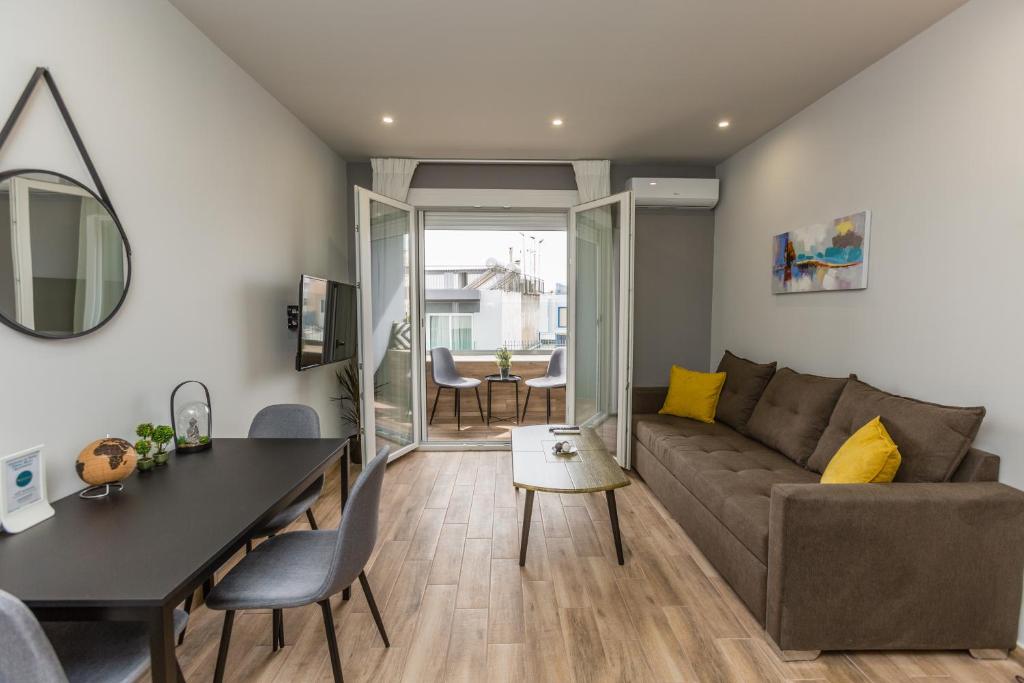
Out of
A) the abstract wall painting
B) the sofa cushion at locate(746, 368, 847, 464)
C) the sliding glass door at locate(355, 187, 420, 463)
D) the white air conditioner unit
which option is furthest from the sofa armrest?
the white air conditioner unit

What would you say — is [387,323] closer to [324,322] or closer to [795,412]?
[324,322]

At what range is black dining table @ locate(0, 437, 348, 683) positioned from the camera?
42.5 inches

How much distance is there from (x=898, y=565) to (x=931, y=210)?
167 centimetres

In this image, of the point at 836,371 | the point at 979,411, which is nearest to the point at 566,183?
the point at 836,371

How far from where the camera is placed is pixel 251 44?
2.53 metres

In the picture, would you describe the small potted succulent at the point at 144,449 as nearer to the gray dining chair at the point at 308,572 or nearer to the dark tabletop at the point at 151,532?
the dark tabletop at the point at 151,532

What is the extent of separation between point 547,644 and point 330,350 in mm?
2304

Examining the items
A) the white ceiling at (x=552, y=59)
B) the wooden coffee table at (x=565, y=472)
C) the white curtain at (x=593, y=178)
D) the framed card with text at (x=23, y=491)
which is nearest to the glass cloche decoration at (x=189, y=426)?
the framed card with text at (x=23, y=491)

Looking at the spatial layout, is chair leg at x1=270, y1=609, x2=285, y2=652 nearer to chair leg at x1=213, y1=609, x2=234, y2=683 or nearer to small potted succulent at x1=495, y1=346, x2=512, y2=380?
chair leg at x1=213, y1=609, x2=234, y2=683

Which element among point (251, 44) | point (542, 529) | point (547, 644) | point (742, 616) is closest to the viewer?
point (547, 644)

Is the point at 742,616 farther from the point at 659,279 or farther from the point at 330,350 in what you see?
the point at 659,279

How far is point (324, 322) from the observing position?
3.25 m

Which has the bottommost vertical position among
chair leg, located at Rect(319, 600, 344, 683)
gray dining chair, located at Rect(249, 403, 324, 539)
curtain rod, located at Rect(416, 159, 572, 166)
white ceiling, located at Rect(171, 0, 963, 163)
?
chair leg, located at Rect(319, 600, 344, 683)

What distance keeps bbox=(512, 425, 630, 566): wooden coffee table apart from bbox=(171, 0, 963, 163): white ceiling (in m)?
2.25
